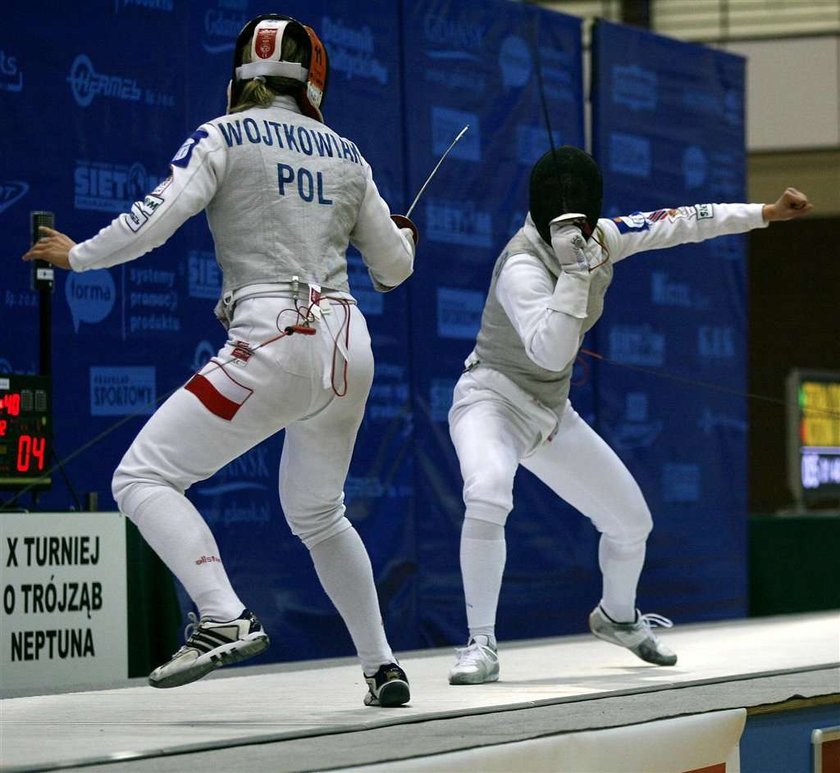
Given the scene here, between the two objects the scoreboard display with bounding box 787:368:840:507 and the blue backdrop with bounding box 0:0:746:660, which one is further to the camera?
the scoreboard display with bounding box 787:368:840:507

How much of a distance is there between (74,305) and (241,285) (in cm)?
215

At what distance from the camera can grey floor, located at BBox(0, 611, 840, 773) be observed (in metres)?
2.28

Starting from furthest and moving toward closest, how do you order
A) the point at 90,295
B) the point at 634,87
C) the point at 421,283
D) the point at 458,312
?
the point at 634,87
the point at 458,312
the point at 421,283
the point at 90,295

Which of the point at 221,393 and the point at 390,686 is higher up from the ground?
the point at 221,393

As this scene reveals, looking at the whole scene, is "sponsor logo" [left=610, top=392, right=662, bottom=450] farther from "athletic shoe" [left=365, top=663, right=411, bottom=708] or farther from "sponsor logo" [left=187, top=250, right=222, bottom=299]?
"athletic shoe" [left=365, top=663, right=411, bottom=708]

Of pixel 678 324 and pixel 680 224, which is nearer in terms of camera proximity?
pixel 680 224

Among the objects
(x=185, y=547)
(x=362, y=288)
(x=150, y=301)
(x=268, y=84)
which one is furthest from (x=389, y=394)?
(x=185, y=547)

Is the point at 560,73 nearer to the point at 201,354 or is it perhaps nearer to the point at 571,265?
the point at 201,354

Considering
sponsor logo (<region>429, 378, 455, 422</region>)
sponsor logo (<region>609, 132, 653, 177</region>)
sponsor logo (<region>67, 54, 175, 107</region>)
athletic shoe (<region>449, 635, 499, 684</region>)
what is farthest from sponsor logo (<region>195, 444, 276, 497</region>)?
sponsor logo (<region>609, 132, 653, 177</region>)

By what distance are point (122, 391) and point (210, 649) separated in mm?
2472

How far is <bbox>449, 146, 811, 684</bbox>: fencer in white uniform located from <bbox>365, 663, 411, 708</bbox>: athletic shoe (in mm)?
575

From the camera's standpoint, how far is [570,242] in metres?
3.35

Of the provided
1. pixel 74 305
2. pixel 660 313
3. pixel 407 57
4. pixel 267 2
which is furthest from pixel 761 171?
pixel 74 305

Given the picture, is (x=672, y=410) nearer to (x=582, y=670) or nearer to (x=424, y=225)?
(x=424, y=225)
